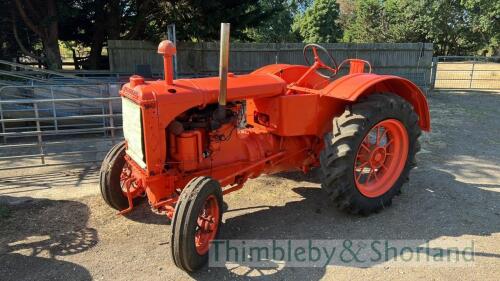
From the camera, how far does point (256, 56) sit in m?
13.8

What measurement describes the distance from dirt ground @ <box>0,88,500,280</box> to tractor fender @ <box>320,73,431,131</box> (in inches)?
39.4

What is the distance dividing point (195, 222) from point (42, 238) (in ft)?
5.50

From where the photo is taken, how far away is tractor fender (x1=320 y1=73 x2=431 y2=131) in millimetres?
4055

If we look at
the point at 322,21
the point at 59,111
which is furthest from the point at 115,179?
the point at 322,21

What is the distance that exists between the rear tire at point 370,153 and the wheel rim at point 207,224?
117 centimetres

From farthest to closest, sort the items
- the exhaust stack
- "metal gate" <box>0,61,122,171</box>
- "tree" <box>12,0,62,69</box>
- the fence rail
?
"tree" <box>12,0,62,69</box>, "metal gate" <box>0,61,122,171</box>, the fence rail, the exhaust stack

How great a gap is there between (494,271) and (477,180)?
227 centimetres

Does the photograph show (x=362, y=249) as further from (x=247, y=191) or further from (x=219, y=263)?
(x=247, y=191)

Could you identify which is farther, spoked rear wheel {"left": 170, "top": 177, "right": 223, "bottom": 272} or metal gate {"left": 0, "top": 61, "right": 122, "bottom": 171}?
metal gate {"left": 0, "top": 61, "right": 122, "bottom": 171}

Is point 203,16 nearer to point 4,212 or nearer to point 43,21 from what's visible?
point 43,21

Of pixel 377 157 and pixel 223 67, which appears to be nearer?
pixel 223 67

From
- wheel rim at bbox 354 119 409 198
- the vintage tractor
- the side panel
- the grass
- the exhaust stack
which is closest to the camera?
the exhaust stack

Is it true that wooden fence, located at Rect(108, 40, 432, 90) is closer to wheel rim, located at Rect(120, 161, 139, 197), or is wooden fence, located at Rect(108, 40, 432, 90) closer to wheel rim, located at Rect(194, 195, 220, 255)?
wheel rim, located at Rect(120, 161, 139, 197)

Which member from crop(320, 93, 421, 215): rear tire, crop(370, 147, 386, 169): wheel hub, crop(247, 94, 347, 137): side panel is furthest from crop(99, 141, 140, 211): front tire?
crop(370, 147, 386, 169): wheel hub
